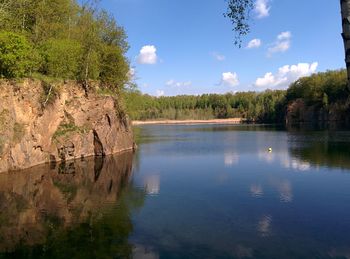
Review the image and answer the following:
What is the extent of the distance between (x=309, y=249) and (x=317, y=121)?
499ft

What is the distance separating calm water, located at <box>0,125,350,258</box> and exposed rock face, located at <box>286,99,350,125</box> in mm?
110423

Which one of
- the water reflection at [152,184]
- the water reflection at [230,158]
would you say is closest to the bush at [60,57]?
the water reflection at [152,184]

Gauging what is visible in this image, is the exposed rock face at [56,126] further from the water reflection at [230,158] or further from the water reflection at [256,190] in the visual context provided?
the water reflection at [256,190]

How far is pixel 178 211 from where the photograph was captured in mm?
24469

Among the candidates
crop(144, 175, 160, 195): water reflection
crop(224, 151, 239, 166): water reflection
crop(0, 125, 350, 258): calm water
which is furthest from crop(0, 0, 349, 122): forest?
crop(224, 151, 239, 166): water reflection

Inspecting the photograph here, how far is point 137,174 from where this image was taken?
39156 mm

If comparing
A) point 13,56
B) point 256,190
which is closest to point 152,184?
point 256,190

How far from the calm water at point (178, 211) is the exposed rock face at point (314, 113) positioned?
110423 millimetres

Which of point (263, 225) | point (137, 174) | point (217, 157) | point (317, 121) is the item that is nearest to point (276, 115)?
point (317, 121)

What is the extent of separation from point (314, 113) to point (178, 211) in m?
150

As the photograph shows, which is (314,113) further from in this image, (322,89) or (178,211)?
(178,211)

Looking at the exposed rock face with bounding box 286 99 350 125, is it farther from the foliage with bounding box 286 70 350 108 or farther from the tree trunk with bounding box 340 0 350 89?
the tree trunk with bounding box 340 0 350 89

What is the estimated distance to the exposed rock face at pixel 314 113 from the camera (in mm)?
145512

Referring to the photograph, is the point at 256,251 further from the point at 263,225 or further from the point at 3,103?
the point at 3,103
